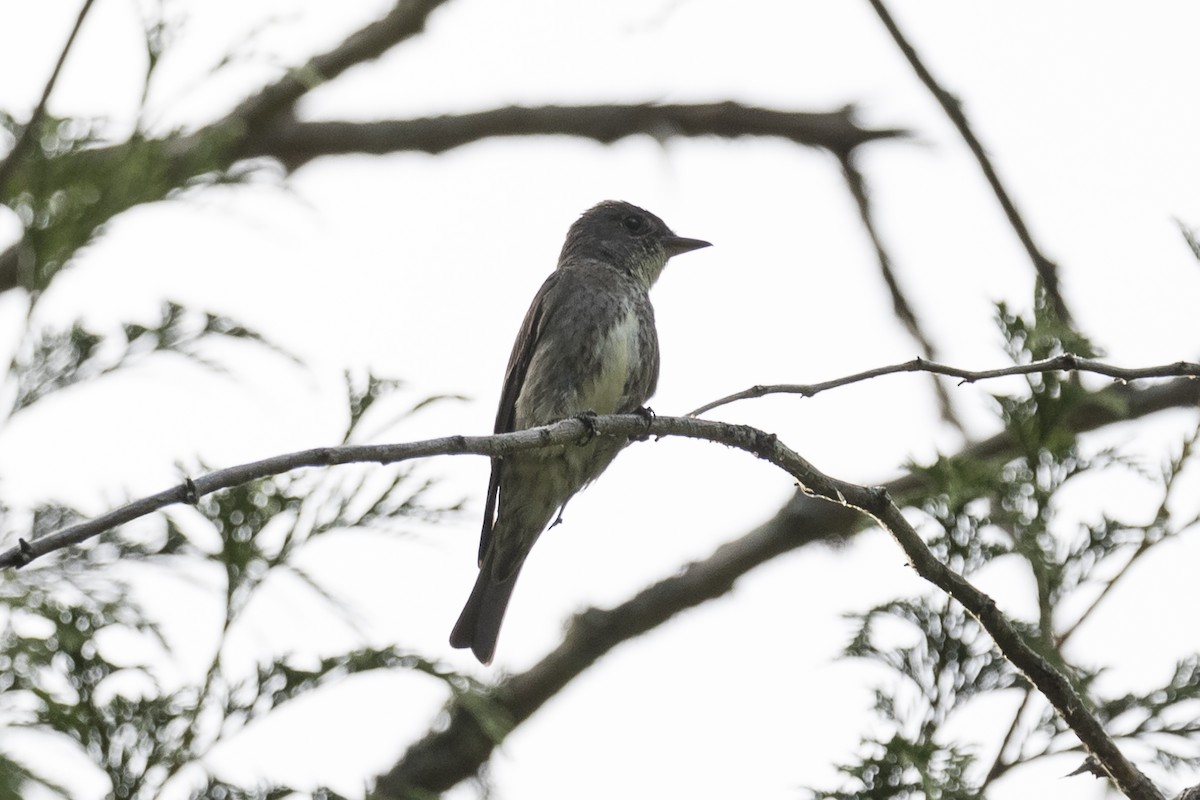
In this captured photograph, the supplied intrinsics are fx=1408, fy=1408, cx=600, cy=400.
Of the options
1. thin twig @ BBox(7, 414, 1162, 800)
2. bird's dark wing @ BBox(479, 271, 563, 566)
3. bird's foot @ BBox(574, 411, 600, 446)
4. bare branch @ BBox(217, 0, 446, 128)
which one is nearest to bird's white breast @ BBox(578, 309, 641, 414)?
bird's dark wing @ BBox(479, 271, 563, 566)

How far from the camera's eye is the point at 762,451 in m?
3.19

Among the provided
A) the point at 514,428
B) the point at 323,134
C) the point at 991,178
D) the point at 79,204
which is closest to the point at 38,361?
the point at 79,204

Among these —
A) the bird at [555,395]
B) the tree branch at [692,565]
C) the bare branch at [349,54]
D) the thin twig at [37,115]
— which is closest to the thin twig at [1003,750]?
the tree branch at [692,565]

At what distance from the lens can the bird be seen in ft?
18.5

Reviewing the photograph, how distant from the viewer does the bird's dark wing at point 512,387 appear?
5.92 meters

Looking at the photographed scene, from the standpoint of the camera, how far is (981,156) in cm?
534

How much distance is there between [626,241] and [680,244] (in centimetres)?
27

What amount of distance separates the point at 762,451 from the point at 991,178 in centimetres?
258

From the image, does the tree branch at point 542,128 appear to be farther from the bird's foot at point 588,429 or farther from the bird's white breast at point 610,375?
the bird's foot at point 588,429

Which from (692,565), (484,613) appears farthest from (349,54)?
(692,565)

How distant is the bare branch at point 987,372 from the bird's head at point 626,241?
3.49 meters

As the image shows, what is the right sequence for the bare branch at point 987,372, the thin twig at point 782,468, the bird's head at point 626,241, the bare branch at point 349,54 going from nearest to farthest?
the thin twig at point 782,468 → the bare branch at point 987,372 → the bird's head at point 626,241 → the bare branch at point 349,54

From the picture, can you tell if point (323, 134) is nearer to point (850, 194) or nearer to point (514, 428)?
point (514, 428)

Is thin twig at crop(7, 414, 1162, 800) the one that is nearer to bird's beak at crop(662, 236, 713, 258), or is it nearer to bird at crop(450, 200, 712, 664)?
bird at crop(450, 200, 712, 664)
